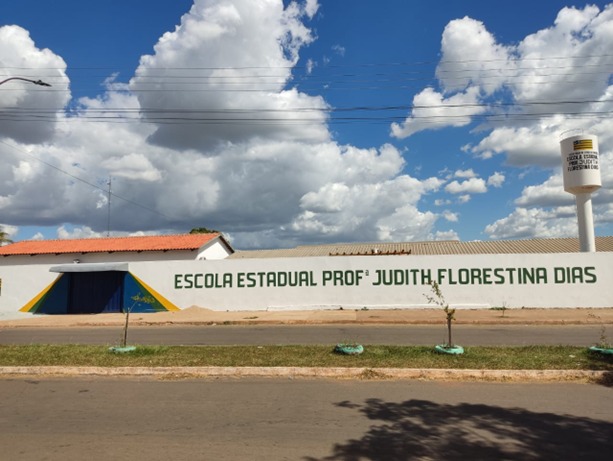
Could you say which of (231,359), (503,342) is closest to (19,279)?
(231,359)

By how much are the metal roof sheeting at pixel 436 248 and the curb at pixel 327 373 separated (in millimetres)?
23425

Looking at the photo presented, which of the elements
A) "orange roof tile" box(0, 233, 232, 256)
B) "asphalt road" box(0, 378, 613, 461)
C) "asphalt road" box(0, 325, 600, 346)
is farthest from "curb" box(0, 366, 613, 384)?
"orange roof tile" box(0, 233, 232, 256)

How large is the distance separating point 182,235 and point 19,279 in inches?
360

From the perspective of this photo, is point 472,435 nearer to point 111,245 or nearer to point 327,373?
point 327,373

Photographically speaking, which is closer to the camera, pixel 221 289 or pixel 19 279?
pixel 221 289

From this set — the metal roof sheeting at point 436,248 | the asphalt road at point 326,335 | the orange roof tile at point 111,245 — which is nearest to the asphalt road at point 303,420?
the asphalt road at point 326,335

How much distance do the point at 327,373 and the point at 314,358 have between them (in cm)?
95

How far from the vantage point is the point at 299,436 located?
488 centimetres

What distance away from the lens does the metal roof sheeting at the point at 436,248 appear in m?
32.4

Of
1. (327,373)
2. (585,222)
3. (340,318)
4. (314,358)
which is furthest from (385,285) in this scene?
(327,373)

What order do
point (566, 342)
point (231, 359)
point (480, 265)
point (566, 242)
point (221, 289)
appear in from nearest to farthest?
point (231, 359)
point (566, 342)
point (480, 265)
point (221, 289)
point (566, 242)

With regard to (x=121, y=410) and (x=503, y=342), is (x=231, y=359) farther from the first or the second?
(x=503, y=342)

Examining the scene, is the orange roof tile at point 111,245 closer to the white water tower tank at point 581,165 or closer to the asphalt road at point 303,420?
the asphalt road at point 303,420

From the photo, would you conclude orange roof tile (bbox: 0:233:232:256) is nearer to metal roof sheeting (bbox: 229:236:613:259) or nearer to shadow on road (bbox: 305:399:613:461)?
metal roof sheeting (bbox: 229:236:613:259)
